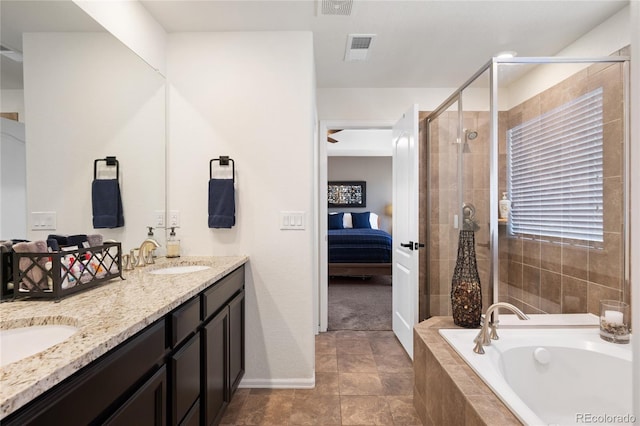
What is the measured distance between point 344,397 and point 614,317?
1.61 metres

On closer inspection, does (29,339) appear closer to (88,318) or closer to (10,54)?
(88,318)

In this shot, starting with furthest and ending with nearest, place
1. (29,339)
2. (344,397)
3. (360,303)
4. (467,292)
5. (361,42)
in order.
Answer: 1. (360,303)
2. (361,42)
3. (344,397)
4. (467,292)
5. (29,339)

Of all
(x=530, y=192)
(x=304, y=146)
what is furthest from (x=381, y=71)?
(x=530, y=192)

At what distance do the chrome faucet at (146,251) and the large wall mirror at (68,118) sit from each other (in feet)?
0.17

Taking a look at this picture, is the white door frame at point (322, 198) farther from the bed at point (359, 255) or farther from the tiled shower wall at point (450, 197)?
the bed at point (359, 255)

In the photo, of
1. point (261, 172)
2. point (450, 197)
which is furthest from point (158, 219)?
point (450, 197)

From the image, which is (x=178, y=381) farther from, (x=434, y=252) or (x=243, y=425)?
(x=434, y=252)

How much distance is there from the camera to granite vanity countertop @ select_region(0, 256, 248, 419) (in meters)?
0.62

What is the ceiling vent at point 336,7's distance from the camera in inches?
75.9

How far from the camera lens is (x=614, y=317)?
175 centimetres

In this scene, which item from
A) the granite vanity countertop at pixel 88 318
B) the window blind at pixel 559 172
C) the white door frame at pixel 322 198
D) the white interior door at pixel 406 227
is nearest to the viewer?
the granite vanity countertop at pixel 88 318

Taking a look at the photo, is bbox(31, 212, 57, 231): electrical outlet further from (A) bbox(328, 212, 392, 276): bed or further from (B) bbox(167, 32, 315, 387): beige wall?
(A) bbox(328, 212, 392, 276): bed

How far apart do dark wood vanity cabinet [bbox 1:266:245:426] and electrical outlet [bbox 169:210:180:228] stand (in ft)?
1.93

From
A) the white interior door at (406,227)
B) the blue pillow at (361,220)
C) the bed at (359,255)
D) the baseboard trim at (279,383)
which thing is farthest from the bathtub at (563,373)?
the blue pillow at (361,220)
